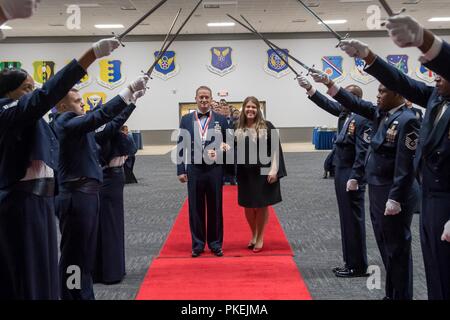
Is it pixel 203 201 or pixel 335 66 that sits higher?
pixel 335 66

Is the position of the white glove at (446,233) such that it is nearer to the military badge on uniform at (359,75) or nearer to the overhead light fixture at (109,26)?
the overhead light fixture at (109,26)

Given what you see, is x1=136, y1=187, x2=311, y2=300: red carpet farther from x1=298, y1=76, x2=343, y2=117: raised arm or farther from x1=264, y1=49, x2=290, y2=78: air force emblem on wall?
x1=264, y1=49, x2=290, y2=78: air force emblem on wall

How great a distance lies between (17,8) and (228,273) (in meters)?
3.04

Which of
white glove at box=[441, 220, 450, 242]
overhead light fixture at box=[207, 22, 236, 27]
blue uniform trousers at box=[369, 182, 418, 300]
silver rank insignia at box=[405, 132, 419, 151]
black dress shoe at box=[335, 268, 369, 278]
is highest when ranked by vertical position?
overhead light fixture at box=[207, 22, 236, 27]

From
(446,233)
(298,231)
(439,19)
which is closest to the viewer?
(446,233)

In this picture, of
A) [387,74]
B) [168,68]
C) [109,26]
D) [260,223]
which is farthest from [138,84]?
[168,68]

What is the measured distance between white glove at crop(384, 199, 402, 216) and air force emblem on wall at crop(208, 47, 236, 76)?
55.9ft

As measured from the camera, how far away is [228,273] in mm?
4191

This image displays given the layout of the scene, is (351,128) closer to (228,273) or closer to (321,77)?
(321,77)

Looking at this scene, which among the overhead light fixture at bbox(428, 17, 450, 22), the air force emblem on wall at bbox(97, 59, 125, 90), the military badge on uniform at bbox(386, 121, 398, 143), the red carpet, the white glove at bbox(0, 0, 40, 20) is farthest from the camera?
the air force emblem on wall at bbox(97, 59, 125, 90)

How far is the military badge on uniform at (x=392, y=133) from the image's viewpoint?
313 cm

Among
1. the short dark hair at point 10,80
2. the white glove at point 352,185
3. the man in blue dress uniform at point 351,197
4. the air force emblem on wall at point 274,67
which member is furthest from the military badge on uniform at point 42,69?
the short dark hair at point 10,80

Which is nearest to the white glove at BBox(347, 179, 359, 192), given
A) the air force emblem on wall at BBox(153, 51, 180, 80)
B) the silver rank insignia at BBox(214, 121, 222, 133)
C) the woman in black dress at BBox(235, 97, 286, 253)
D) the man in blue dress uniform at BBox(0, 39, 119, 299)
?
the woman in black dress at BBox(235, 97, 286, 253)

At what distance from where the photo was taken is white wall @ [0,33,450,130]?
19.3 meters
